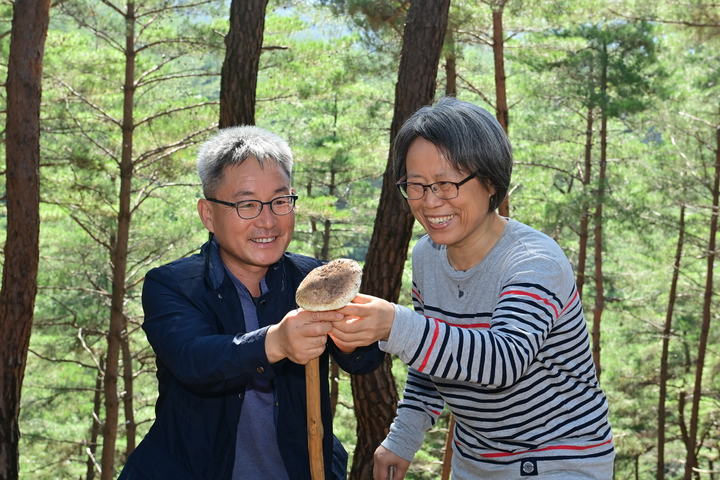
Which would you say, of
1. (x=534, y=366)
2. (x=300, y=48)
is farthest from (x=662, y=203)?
(x=534, y=366)

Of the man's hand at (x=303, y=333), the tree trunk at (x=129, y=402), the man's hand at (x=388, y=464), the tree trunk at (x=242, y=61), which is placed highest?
the tree trunk at (x=242, y=61)

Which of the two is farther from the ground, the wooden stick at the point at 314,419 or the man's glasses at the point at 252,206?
the man's glasses at the point at 252,206

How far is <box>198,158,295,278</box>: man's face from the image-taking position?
6.63ft

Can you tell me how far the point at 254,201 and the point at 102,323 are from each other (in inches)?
597

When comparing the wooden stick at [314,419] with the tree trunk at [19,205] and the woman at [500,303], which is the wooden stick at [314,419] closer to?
the woman at [500,303]

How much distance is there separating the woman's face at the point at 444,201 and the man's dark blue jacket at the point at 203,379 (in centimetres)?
36

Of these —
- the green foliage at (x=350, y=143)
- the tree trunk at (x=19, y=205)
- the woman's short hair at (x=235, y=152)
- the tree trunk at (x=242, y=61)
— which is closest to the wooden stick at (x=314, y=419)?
the woman's short hair at (x=235, y=152)

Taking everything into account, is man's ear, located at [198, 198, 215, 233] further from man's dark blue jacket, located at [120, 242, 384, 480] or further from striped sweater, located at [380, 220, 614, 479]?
striped sweater, located at [380, 220, 614, 479]

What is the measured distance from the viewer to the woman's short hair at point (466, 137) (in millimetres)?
1910

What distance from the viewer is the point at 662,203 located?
15.4 metres

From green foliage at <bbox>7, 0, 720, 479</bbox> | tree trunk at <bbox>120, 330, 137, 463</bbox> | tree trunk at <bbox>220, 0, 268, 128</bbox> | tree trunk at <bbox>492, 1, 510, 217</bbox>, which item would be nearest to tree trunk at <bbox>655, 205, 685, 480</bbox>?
green foliage at <bbox>7, 0, 720, 479</bbox>

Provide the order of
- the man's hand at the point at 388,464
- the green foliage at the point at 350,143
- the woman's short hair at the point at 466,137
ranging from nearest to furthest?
the woman's short hair at the point at 466,137, the man's hand at the point at 388,464, the green foliage at the point at 350,143

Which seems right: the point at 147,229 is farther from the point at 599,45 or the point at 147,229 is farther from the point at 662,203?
the point at 662,203

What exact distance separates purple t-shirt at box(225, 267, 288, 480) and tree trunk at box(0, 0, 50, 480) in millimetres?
5228
